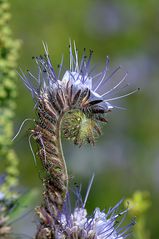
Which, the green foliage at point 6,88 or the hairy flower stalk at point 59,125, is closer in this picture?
the hairy flower stalk at point 59,125

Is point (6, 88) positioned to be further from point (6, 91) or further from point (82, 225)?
point (82, 225)

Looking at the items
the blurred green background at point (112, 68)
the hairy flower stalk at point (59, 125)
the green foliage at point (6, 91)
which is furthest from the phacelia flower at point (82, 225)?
the blurred green background at point (112, 68)

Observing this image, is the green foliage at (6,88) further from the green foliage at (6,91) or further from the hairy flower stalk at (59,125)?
the hairy flower stalk at (59,125)

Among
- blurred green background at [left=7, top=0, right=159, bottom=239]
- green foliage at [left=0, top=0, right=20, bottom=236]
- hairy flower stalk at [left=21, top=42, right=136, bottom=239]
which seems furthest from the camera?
blurred green background at [left=7, top=0, right=159, bottom=239]

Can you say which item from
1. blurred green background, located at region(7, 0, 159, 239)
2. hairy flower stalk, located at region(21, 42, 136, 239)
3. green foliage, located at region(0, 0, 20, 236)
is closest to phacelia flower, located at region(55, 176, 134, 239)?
hairy flower stalk, located at region(21, 42, 136, 239)

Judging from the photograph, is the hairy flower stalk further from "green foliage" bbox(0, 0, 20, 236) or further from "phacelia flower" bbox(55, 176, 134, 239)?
"green foliage" bbox(0, 0, 20, 236)

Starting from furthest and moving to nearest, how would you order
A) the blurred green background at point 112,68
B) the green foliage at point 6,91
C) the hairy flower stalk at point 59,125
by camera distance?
1. the blurred green background at point 112,68
2. the green foliage at point 6,91
3. the hairy flower stalk at point 59,125

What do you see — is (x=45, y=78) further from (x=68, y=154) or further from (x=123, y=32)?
(x=123, y=32)

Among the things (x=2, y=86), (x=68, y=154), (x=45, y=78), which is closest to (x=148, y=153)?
(x=68, y=154)
